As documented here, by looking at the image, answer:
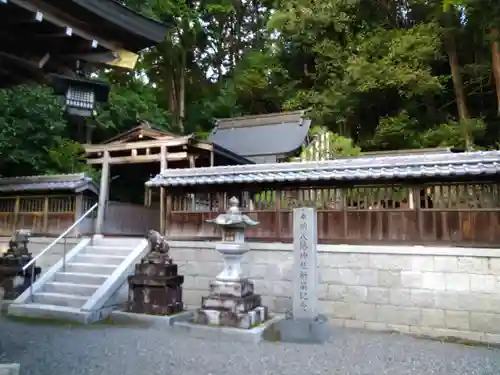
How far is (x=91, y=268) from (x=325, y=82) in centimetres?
1647

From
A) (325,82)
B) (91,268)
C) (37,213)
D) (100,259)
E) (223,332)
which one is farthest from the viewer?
(325,82)

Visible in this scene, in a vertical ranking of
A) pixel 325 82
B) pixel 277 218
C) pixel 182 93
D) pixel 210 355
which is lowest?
pixel 210 355

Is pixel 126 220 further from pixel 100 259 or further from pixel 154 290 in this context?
pixel 154 290

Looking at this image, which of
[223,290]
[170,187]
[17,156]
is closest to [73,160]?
[17,156]

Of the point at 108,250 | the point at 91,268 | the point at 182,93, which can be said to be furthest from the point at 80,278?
the point at 182,93

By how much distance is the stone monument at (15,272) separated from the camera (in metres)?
9.80

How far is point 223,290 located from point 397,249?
140 inches

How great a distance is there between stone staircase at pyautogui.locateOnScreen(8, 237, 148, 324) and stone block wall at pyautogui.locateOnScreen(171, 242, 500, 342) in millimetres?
2271

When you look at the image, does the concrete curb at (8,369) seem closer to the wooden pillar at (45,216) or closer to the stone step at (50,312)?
the stone step at (50,312)

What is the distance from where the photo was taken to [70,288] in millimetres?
9531

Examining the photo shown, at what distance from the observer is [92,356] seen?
19.9 ft

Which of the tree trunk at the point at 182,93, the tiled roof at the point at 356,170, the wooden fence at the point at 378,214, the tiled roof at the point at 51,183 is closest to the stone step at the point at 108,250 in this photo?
the wooden fence at the point at 378,214

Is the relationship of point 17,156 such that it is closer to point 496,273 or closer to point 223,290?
point 223,290

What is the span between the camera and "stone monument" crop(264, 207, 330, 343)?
23.9 ft
